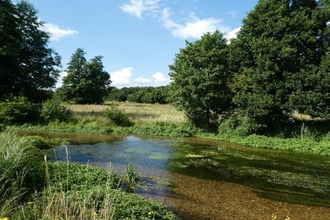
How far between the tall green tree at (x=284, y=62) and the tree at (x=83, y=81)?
39293mm

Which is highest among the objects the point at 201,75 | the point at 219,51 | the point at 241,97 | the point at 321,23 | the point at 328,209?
the point at 321,23

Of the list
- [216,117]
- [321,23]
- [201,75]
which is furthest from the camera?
[216,117]

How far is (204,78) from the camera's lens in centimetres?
2389

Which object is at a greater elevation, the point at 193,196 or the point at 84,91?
the point at 84,91

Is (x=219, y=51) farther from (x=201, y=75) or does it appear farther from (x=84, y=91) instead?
(x=84, y=91)

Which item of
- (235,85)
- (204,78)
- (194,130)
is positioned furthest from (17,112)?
(235,85)

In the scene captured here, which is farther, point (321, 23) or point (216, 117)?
point (216, 117)

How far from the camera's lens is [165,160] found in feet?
48.5

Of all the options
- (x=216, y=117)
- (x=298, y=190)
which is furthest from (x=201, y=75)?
(x=298, y=190)

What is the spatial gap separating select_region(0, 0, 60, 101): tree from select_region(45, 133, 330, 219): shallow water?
14807 millimetres

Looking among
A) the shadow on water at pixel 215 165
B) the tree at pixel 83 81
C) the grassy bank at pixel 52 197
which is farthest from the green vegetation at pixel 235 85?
the tree at pixel 83 81

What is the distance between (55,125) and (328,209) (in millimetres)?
22714

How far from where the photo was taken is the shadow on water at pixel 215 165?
10203mm

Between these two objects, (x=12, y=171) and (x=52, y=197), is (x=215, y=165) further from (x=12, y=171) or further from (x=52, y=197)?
(x=52, y=197)
